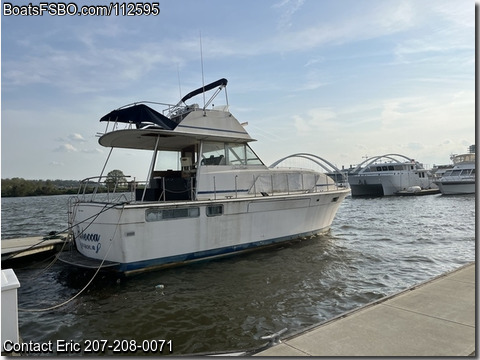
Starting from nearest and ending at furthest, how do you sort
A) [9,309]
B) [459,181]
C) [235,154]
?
[9,309] < [235,154] < [459,181]

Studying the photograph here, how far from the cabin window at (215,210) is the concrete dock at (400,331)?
530cm

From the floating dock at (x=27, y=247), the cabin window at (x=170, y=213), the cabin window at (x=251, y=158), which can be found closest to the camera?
the cabin window at (x=170, y=213)

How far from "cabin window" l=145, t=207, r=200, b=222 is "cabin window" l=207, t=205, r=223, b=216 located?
353mm

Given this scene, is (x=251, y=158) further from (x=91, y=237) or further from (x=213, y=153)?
(x=91, y=237)

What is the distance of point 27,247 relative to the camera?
11.1 meters

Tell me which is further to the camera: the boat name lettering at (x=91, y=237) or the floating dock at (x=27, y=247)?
the floating dock at (x=27, y=247)

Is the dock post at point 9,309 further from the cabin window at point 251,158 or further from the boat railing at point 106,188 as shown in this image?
the cabin window at point 251,158

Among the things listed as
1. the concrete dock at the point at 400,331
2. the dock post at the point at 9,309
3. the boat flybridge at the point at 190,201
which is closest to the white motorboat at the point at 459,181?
the boat flybridge at the point at 190,201

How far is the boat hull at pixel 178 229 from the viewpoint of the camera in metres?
8.20

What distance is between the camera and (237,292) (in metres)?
7.37

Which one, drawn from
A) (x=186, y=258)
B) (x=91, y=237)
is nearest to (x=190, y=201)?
(x=186, y=258)

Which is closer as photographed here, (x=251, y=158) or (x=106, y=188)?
(x=106, y=188)

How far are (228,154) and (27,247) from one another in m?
7.29

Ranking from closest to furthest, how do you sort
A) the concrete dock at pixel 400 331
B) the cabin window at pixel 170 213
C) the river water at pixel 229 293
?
the concrete dock at pixel 400 331 → the river water at pixel 229 293 → the cabin window at pixel 170 213
